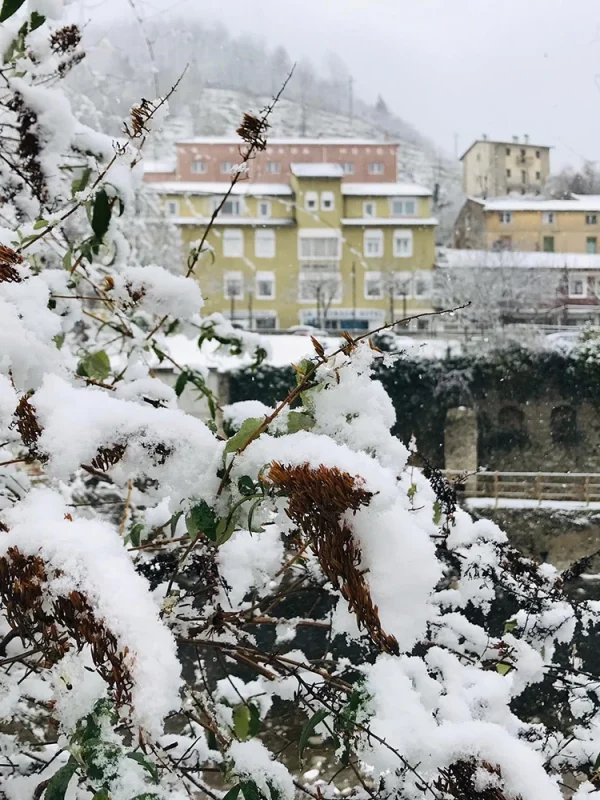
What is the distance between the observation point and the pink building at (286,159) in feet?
23.1

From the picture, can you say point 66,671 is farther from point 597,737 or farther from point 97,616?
point 597,737

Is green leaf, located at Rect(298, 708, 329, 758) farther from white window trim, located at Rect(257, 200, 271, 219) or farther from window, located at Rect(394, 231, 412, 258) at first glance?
white window trim, located at Rect(257, 200, 271, 219)

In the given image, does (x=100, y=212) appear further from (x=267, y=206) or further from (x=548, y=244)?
(x=267, y=206)

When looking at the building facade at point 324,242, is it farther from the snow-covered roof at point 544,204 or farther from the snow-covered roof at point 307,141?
the snow-covered roof at point 544,204

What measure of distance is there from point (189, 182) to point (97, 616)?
713 cm

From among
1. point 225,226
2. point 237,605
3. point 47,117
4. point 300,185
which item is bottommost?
point 237,605

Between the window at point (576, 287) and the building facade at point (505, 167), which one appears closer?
the building facade at point (505, 167)

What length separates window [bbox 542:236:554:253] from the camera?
4.50 meters

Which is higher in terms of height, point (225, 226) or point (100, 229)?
point (225, 226)

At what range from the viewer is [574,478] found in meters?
4.10

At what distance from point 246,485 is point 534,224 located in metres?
4.59

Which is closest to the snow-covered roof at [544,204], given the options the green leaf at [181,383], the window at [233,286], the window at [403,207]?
the window at [403,207]

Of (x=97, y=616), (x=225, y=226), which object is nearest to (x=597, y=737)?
(x=97, y=616)

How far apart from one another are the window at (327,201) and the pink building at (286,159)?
0.32 metres
